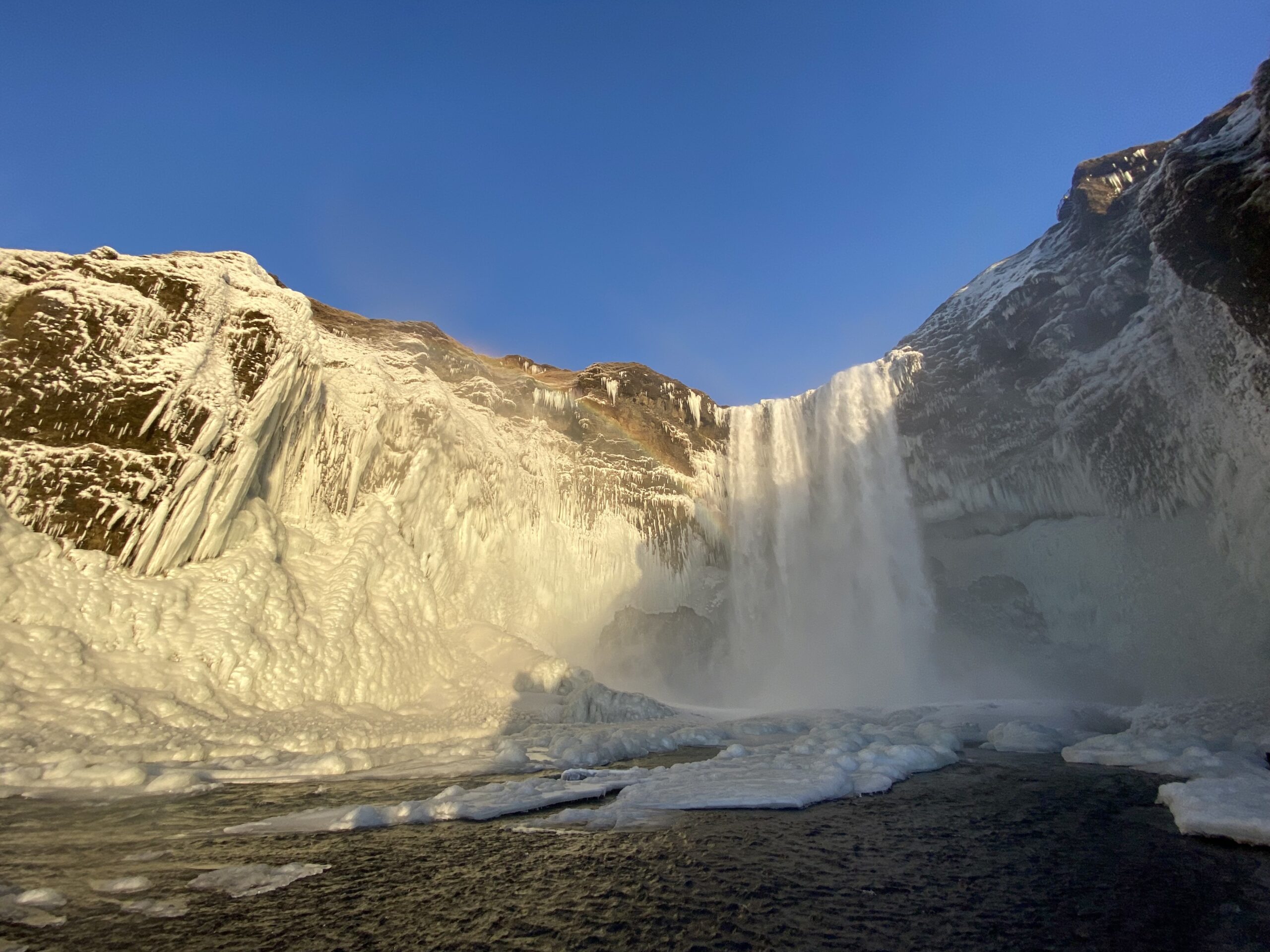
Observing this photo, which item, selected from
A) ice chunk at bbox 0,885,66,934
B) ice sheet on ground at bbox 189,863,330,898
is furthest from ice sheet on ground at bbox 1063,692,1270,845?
ice chunk at bbox 0,885,66,934

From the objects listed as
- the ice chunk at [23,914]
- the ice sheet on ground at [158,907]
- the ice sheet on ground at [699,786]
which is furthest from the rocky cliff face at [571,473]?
the ice sheet on ground at [158,907]

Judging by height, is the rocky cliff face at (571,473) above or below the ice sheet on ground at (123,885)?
above

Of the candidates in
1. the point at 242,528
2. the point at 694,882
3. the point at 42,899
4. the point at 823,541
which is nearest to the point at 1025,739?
the point at 694,882

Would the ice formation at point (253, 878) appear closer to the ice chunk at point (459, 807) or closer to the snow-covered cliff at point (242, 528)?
the ice chunk at point (459, 807)

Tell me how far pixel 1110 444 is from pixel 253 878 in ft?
76.3

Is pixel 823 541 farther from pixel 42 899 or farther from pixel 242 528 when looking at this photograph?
pixel 42 899

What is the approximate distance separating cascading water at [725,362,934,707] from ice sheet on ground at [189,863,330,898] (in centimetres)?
2047

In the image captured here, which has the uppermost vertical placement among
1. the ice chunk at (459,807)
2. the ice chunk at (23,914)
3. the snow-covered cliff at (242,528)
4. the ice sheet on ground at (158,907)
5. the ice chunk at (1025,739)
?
the snow-covered cliff at (242,528)

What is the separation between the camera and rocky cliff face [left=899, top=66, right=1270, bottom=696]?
1383 centimetres

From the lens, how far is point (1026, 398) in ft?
68.3

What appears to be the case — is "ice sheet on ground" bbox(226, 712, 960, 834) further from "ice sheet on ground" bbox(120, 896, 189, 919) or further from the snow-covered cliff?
the snow-covered cliff

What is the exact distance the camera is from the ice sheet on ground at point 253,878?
3498mm

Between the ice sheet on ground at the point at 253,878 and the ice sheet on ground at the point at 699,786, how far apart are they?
1.02 meters

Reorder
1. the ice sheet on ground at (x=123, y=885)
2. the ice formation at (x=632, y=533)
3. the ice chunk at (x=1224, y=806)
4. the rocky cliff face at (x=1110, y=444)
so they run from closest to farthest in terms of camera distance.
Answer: the ice sheet on ground at (x=123, y=885)
the ice chunk at (x=1224, y=806)
the ice formation at (x=632, y=533)
the rocky cliff face at (x=1110, y=444)
